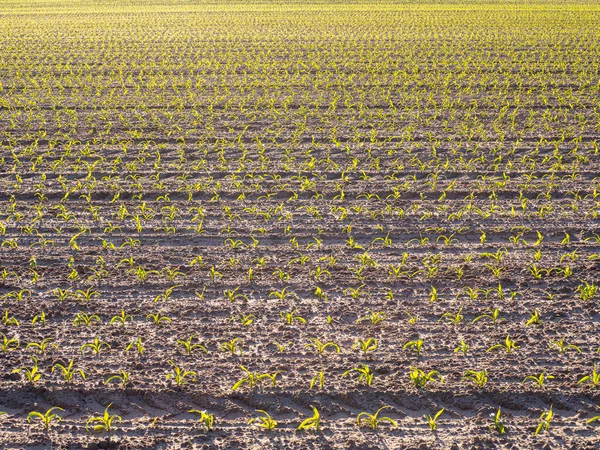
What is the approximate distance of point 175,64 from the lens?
1471 cm

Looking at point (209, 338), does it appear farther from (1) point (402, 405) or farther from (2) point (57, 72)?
(2) point (57, 72)

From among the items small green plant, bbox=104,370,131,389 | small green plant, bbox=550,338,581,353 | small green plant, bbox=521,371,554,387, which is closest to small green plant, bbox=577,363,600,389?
small green plant, bbox=521,371,554,387

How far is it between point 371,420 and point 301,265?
1.93 metres

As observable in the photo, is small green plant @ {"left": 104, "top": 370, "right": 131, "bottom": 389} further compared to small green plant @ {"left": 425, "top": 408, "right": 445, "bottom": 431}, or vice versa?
small green plant @ {"left": 104, "top": 370, "right": 131, "bottom": 389}

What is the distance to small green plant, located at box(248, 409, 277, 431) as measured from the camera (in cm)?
381

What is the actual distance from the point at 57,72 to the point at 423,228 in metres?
9.94

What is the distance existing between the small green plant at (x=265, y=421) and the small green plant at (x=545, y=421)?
1.36 m

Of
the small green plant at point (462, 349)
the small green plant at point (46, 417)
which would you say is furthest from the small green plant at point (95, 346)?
the small green plant at point (462, 349)

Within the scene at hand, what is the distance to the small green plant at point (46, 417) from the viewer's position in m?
3.83

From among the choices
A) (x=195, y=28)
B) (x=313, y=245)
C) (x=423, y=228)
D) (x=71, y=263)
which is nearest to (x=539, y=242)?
(x=423, y=228)

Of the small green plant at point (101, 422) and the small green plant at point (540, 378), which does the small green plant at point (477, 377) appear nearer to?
the small green plant at point (540, 378)

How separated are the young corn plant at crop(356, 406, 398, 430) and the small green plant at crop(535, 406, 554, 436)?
73 centimetres

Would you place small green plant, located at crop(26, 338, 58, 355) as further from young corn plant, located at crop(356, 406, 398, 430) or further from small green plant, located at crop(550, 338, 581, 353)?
small green plant, located at crop(550, 338, 581, 353)

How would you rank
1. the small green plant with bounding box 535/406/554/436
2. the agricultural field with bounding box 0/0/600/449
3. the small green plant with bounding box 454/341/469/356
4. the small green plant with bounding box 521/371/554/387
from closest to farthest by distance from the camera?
the small green plant with bounding box 535/406/554/436 < the agricultural field with bounding box 0/0/600/449 < the small green plant with bounding box 521/371/554/387 < the small green plant with bounding box 454/341/469/356
